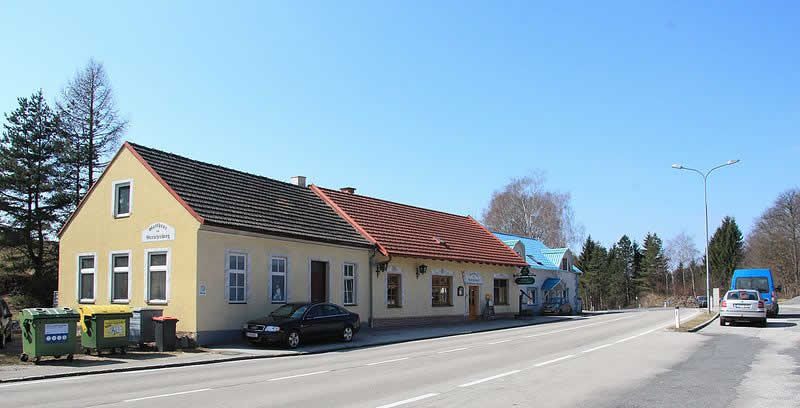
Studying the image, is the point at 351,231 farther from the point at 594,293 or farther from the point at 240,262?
the point at 594,293

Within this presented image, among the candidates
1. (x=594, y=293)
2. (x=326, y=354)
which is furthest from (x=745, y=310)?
(x=594, y=293)

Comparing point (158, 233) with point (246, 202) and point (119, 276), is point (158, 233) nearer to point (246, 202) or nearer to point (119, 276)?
point (119, 276)

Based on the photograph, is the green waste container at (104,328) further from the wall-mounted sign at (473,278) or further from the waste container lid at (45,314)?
the wall-mounted sign at (473,278)

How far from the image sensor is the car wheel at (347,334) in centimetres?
2294

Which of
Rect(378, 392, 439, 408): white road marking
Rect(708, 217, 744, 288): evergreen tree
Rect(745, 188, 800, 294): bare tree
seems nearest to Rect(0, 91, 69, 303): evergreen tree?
Rect(378, 392, 439, 408): white road marking

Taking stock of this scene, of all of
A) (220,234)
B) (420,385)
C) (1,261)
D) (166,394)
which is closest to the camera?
(166,394)

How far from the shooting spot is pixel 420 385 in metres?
11.8

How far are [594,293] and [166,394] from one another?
3322 inches

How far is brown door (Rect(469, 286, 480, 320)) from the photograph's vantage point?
36.0 m

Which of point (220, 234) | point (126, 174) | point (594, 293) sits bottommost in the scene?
point (594, 293)

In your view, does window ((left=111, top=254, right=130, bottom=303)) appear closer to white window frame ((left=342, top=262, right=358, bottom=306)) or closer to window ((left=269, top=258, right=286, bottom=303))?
Answer: window ((left=269, top=258, right=286, bottom=303))

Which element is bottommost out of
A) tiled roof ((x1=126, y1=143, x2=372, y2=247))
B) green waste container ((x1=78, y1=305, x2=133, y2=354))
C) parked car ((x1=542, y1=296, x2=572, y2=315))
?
parked car ((x1=542, y1=296, x2=572, y2=315))

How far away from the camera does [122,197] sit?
931 inches

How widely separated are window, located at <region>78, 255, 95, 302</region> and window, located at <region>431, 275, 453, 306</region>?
51.5ft
